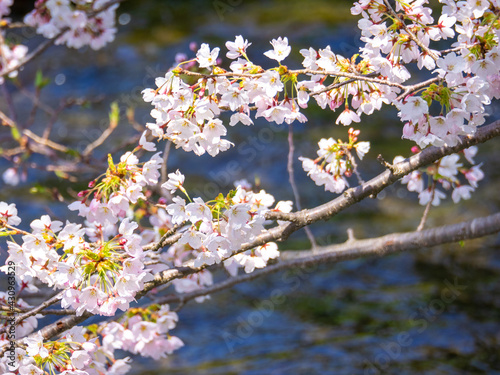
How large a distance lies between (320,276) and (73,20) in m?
3.08

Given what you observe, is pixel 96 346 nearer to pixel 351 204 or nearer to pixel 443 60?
pixel 351 204

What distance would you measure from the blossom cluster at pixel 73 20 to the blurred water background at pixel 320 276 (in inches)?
56.8

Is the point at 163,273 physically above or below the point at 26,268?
below

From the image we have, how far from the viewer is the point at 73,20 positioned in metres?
2.65

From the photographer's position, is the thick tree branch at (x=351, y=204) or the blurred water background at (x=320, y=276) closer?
the thick tree branch at (x=351, y=204)

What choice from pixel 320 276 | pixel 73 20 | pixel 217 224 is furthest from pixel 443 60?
pixel 320 276

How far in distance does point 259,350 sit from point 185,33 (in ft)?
16.4

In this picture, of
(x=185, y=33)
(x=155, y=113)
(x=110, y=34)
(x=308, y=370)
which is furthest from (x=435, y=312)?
(x=185, y=33)

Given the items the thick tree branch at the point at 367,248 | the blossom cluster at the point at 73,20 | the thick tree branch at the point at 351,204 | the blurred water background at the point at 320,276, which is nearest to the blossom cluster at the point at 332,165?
the thick tree branch at the point at 351,204

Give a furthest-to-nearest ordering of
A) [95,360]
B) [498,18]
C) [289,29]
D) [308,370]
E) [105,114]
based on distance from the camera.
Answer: [289,29], [105,114], [308,370], [95,360], [498,18]

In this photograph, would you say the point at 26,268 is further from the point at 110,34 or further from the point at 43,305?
the point at 110,34

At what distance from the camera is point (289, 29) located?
7.45 metres

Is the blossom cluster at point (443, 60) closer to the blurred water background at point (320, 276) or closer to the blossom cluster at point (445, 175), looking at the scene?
the blossom cluster at point (445, 175)

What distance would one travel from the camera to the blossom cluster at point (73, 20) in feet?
8.54
